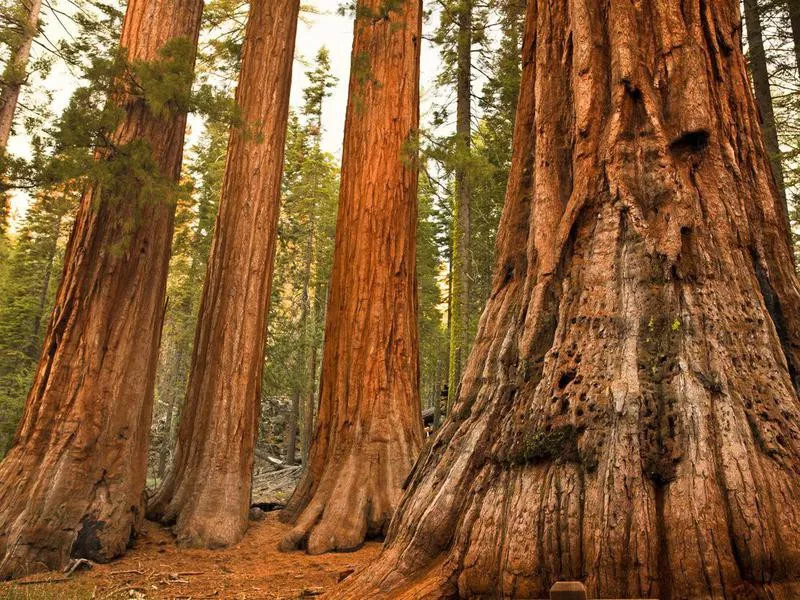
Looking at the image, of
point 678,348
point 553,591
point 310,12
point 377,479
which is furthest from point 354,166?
point 310,12

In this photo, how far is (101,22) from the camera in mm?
11555

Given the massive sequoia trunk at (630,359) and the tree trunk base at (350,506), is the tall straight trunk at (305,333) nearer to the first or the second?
the tree trunk base at (350,506)

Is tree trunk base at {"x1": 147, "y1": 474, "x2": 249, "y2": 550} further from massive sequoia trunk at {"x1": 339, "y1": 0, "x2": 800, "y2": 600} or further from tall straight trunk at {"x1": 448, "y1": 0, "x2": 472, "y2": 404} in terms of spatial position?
tall straight trunk at {"x1": 448, "y1": 0, "x2": 472, "y2": 404}

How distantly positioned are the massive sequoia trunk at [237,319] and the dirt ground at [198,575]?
307mm

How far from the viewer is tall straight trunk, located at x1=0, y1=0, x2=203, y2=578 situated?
5.09 meters

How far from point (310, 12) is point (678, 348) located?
44.3 ft

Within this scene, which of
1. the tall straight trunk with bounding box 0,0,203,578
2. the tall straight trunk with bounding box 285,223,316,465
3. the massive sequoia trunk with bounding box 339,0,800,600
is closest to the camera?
the massive sequoia trunk with bounding box 339,0,800,600

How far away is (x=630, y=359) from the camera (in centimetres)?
273

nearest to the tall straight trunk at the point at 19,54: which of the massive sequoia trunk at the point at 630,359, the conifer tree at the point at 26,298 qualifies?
the conifer tree at the point at 26,298

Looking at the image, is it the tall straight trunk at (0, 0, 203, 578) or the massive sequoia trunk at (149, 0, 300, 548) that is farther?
the massive sequoia trunk at (149, 0, 300, 548)

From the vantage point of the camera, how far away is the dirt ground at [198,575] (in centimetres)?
423

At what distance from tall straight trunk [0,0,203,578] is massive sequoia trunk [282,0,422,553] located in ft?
6.03

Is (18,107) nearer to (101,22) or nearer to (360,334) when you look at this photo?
(101,22)

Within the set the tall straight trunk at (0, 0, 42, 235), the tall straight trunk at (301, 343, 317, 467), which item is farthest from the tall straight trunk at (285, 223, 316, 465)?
the tall straight trunk at (0, 0, 42, 235)
